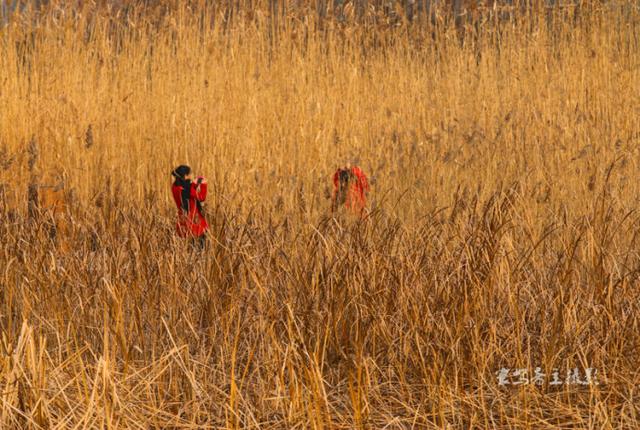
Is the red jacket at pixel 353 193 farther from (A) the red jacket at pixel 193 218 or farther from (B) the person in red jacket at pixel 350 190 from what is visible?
(A) the red jacket at pixel 193 218

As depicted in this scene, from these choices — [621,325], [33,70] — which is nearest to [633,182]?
[621,325]

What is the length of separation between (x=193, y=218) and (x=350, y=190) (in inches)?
23.5

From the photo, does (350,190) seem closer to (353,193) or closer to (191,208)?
(353,193)

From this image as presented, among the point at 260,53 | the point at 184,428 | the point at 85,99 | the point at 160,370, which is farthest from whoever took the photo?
the point at 260,53

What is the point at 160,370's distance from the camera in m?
2.11

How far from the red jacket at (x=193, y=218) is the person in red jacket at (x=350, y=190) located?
50 centimetres

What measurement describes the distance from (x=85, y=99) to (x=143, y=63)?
1.42 ft

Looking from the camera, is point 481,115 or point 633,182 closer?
point 633,182

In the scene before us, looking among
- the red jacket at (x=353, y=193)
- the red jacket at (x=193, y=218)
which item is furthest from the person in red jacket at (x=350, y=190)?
the red jacket at (x=193, y=218)

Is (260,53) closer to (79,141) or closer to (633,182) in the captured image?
(79,141)

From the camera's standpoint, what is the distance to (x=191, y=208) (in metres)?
3.41


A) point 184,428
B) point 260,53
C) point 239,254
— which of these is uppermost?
point 260,53

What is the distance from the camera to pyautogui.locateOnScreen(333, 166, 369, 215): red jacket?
134 inches

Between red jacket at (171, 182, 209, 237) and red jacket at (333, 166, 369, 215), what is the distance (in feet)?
1.65
